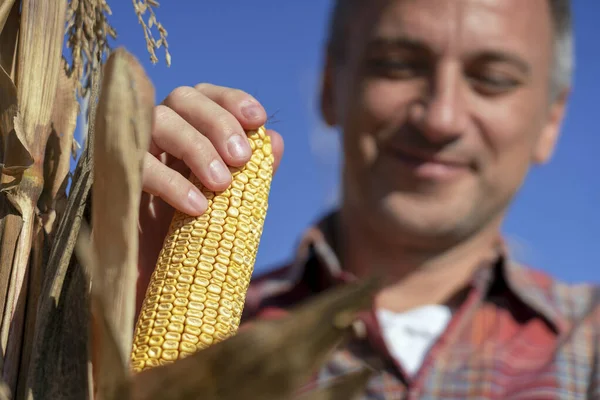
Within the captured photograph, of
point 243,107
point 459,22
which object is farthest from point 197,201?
point 459,22

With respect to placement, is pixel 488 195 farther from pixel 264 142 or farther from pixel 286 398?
pixel 286 398

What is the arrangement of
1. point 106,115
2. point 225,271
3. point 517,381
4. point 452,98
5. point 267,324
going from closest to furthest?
point 267,324 < point 106,115 < point 225,271 < point 517,381 < point 452,98

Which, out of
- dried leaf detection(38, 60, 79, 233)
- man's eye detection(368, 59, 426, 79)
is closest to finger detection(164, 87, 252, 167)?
dried leaf detection(38, 60, 79, 233)

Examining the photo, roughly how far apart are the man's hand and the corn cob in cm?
2

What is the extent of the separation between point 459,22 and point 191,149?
47.8 inches

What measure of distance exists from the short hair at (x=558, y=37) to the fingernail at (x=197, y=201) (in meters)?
1.40

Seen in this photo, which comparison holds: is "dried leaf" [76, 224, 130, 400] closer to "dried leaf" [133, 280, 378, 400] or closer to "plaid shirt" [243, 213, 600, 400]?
"dried leaf" [133, 280, 378, 400]

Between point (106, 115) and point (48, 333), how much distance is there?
222 millimetres

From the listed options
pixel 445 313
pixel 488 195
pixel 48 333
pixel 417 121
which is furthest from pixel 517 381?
pixel 48 333

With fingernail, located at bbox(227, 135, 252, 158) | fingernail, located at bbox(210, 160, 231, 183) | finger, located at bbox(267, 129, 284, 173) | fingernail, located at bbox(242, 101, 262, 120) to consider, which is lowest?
finger, located at bbox(267, 129, 284, 173)

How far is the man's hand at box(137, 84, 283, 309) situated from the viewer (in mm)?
668

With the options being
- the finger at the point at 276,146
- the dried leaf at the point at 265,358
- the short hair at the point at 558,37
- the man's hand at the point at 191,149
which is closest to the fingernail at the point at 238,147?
the man's hand at the point at 191,149

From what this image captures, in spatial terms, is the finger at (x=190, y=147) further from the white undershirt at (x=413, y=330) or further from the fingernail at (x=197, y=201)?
the white undershirt at (x=413, y=330)

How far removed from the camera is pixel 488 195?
5.56ft
